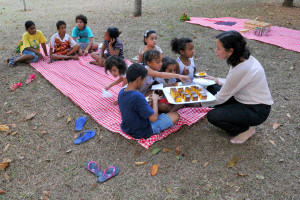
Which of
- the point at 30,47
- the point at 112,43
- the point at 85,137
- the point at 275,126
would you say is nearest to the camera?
the point at 85,137

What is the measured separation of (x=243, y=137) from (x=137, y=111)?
156 cm

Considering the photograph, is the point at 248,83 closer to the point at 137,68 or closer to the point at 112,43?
the point at 137,68

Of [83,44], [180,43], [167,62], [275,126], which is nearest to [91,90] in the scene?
[167,62]

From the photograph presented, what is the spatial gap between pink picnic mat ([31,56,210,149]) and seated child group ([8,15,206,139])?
0.14 m

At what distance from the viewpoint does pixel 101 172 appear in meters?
2.90

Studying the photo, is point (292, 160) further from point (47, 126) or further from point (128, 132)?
point (47, 126)

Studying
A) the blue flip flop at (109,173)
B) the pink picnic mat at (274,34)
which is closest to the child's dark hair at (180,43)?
the blue flip flop at (109,173)

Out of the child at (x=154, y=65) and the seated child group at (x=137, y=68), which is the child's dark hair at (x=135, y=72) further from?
the child at (x=154, y=65)

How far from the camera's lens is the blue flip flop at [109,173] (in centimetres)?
279

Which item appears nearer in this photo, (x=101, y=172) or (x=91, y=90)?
(x=101, y=172)

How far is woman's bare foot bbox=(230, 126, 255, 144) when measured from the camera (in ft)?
10.7

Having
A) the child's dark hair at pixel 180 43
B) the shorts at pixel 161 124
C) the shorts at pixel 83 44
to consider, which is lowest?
the shorts at pixel 161 124


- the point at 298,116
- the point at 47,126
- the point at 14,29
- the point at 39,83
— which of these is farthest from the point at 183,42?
the point at 14,29

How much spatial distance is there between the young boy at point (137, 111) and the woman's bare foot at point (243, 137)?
938 mm
